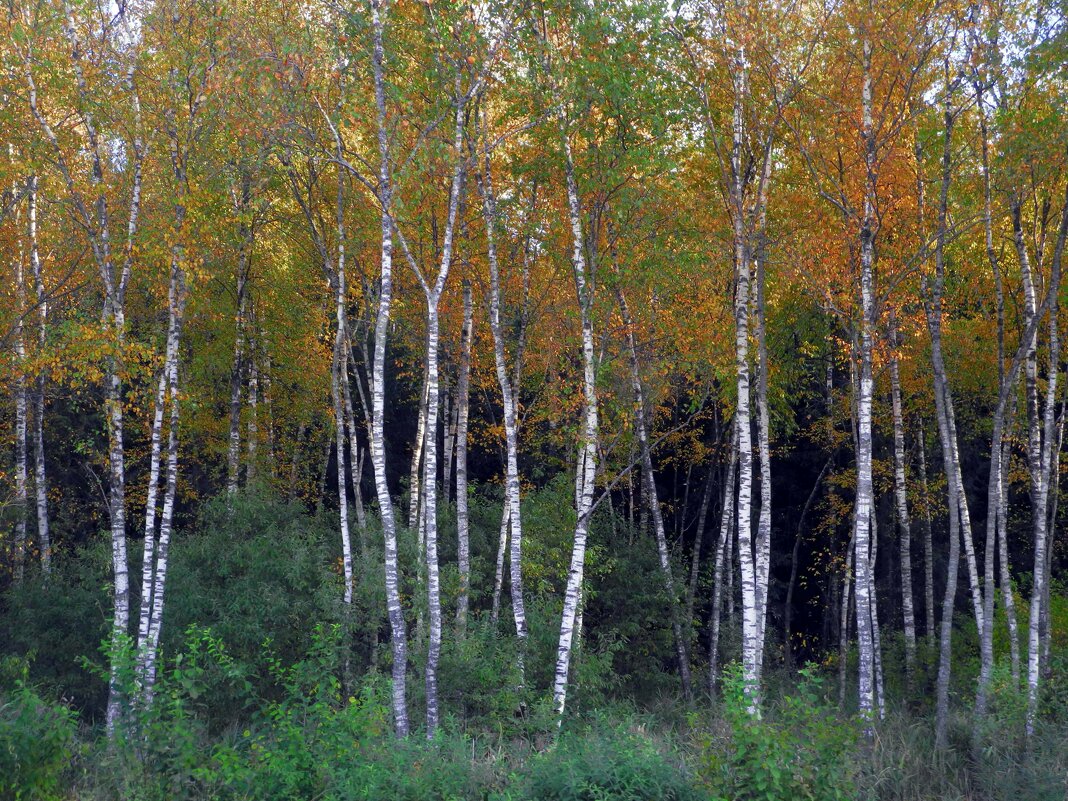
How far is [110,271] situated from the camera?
42.5 feet

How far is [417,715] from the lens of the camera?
42.7ft

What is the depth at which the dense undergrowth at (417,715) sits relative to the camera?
739 centimetres

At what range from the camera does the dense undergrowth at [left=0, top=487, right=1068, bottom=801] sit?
7391 millimetres

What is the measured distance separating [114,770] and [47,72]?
945cm

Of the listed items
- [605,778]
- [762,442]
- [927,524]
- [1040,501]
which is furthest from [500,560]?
[927,524]

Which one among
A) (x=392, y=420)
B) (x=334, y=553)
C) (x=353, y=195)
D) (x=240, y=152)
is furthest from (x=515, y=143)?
(x=392, y=420)

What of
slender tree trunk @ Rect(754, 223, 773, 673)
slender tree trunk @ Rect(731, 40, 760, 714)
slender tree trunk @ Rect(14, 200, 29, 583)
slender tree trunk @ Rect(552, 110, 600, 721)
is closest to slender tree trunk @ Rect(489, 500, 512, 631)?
slender tree trunk @ Rect(552, 110, 600, 721)

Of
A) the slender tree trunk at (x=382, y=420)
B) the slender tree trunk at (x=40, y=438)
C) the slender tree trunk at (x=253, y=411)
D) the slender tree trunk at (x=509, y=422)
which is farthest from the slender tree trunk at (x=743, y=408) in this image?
the slender tree trunk at (x=40, y=438)

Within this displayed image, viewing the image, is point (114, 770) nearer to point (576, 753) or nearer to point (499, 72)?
point (576, 753)

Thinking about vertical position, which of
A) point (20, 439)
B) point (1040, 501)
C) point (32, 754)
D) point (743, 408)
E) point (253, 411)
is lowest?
point (32, 754)

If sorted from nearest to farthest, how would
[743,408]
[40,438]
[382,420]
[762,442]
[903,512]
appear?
[382,420], [743,408], [762,442], [903,512], [40,438]

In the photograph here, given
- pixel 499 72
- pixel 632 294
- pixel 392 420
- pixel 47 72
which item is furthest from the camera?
pixel 392 420

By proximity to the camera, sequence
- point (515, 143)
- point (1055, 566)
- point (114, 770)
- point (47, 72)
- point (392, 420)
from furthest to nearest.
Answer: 1. point (392, 420)
2. point (1055, 566)
3. point (515, 143)
4. point (47, 72)
5. point (114, 770)

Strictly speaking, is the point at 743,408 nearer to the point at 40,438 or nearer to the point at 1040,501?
the point at 1040,501
